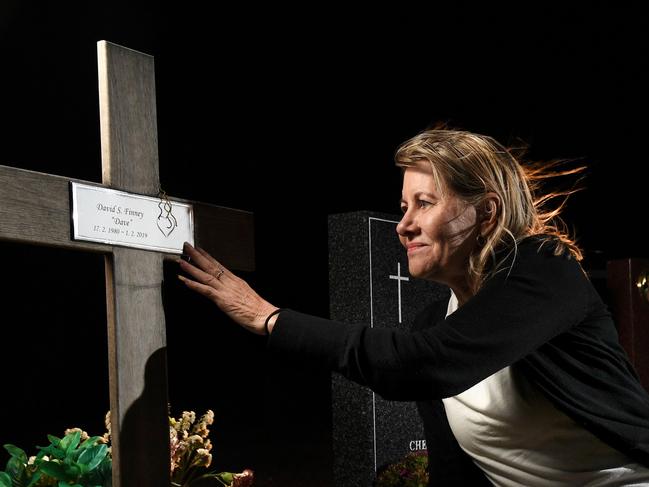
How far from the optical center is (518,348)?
1382 mm

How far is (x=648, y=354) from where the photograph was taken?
10.9 feet

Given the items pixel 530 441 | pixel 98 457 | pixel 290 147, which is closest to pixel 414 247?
pixel 530 441

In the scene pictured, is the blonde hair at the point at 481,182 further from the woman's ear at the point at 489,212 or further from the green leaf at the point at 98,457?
the green leaf at the point at 98,457

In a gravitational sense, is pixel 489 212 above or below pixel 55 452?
above

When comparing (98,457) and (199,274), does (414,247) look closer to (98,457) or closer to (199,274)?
A: (199,274)

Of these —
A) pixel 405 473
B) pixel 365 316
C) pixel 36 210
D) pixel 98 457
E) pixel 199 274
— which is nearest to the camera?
pixel 36 210

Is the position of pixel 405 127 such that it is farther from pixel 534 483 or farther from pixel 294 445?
pixel 534 483

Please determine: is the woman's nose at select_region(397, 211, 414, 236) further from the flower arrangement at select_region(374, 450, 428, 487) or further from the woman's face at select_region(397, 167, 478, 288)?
the flower arrangement at select_region(374, 450, 428, 487)

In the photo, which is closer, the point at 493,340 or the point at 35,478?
the point at 493,340

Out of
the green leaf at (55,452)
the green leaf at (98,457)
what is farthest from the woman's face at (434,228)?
the green leaf at (55,452)

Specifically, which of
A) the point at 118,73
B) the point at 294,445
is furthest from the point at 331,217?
the point at 294,445

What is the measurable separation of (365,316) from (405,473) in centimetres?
53

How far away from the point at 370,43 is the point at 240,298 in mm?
3071

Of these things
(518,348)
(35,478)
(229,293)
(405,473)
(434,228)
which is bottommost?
(405,473)
